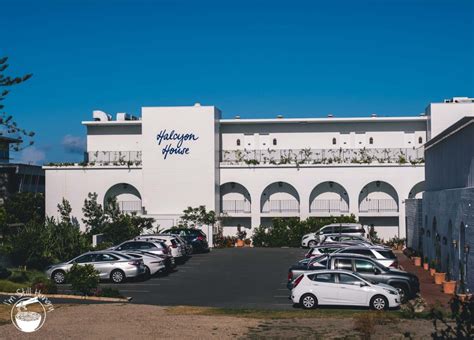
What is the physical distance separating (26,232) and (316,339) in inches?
866

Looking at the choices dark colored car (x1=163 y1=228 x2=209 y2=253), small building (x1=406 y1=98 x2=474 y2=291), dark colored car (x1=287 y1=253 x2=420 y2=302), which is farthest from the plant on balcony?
dark colored car (x1=287 y1=253 x2=420 y2=302)

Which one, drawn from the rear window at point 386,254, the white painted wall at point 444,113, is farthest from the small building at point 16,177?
the rear window at point 386,254

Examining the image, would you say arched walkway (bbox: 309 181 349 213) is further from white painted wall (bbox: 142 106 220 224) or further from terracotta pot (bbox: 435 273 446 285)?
terracotta pot (bbox: 435 273 446 285)

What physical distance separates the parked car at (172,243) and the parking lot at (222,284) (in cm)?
61

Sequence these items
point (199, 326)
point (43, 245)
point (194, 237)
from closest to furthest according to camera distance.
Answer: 1. point (199, 326)
2. point (43, 245)
3. point (194, 237)

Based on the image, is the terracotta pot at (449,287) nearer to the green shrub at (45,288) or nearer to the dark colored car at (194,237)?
the green shrub at (45,288)

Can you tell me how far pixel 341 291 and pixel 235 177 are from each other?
28123 mm

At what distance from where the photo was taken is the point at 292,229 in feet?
153

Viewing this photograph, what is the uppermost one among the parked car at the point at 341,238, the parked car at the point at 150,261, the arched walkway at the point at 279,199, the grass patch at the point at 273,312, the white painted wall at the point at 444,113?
the white painted wall at the point at 444,113

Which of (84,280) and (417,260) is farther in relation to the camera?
(417,260)

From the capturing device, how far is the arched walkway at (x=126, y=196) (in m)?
50.0

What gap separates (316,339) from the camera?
1630cm

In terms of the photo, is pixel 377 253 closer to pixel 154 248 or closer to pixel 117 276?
pixel 117 276

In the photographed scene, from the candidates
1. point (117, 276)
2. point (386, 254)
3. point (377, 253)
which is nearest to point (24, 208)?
point (117, 276)
